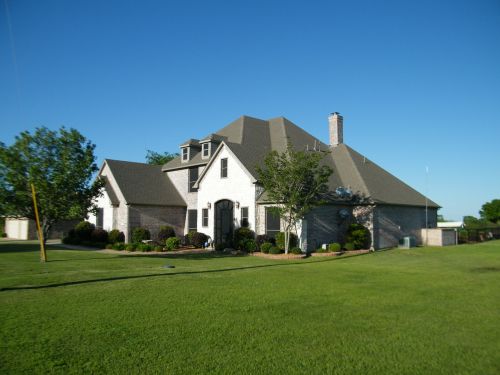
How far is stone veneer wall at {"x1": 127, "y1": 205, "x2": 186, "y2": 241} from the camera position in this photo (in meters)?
31.3

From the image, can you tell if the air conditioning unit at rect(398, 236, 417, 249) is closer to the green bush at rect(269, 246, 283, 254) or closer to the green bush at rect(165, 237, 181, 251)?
the green bush at rect(269, 246, 283, 254)

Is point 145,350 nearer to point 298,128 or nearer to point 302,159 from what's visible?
point 302,159

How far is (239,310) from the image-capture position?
915 cm

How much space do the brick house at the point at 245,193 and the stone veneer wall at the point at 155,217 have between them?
0.08 m

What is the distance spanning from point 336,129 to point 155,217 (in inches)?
656

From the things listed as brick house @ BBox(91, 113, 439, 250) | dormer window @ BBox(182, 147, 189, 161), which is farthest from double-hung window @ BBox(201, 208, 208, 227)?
dormer window @ BBox(182, 147, 189, 161)

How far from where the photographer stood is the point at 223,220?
29.9 meters

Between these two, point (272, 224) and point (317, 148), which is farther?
point (317, 148)

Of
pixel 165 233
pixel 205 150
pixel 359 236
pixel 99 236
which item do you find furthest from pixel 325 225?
pixel 99 236

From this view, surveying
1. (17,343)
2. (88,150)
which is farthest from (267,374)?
(88,150)

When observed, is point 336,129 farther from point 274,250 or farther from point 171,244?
point 171,244

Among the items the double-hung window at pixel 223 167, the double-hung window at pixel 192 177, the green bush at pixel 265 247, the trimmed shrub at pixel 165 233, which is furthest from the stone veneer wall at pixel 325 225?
the double-hung window at pixel 192 177

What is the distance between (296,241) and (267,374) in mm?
19954

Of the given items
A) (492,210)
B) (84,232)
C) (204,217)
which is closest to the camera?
(204,217)
